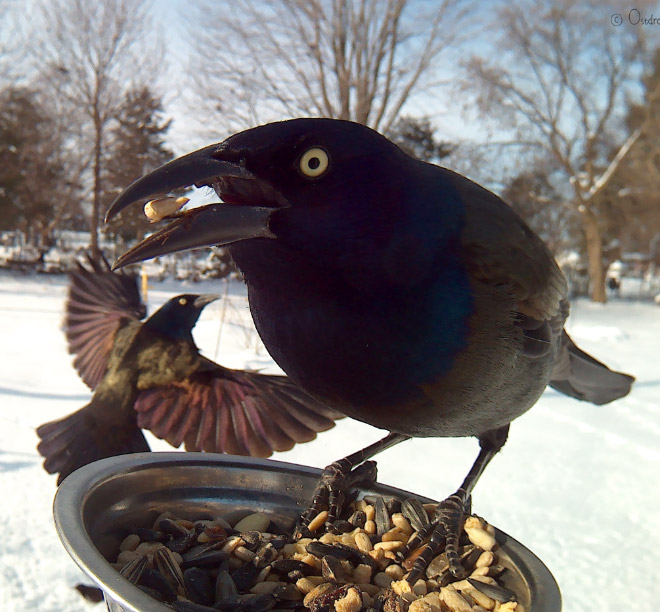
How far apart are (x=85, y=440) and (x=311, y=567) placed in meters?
1.35

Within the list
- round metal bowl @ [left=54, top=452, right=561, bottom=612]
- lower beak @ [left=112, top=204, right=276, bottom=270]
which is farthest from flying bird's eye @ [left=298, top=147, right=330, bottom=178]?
round metal bowl @ [left=54, top=452, right=561, bottom=612]

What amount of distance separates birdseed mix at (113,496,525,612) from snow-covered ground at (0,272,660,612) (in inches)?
41.9

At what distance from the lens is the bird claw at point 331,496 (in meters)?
1.30

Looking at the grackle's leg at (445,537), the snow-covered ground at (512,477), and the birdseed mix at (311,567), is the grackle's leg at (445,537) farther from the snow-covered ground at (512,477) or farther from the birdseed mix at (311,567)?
the snow-covered ground at (512,477)

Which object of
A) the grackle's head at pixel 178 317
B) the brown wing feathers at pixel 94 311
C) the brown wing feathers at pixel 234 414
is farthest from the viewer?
the brown wing feathers at pixel 94 311

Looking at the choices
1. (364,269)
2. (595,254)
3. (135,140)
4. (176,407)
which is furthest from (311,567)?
(595,254)

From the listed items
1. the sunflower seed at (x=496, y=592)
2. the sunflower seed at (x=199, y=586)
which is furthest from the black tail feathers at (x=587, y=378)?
the sunflower seed at (x=199, y=586)

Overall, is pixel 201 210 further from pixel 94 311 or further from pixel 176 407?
pixel 94 311

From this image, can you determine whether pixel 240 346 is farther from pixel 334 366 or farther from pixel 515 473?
pixel 334 366

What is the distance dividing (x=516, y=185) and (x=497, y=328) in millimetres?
17367

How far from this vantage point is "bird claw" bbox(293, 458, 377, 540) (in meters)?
1.30

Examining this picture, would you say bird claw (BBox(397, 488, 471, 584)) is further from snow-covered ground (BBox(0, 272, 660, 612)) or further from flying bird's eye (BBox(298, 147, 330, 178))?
snow-covered ground (BBox(0, 272, 660, 612))

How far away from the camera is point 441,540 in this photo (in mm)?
1210

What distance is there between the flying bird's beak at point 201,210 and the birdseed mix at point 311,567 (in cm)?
56
